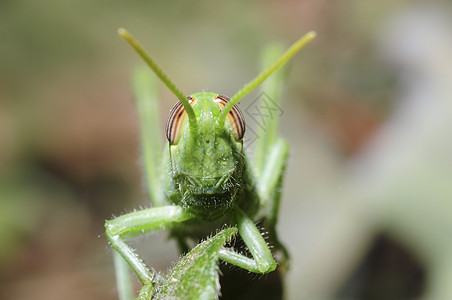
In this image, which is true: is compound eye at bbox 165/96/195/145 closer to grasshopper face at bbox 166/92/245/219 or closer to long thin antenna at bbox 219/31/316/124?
grasshopper face at bbox 166/92/245/219

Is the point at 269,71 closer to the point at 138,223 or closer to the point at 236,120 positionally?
the point at 236,120

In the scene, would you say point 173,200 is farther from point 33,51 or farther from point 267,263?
point 33,51

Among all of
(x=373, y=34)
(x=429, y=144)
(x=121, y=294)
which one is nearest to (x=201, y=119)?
(x=121, y=294)

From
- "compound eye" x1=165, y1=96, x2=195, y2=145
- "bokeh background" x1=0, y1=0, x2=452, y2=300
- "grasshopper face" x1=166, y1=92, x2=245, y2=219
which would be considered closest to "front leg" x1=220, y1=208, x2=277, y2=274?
"grasshopper face" x1=166, y1=92, x2=245, y2=219

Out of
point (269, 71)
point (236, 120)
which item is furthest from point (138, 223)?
point (269, 71)

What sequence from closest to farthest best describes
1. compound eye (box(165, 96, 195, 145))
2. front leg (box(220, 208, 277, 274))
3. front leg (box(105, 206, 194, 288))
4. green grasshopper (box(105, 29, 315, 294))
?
front leg (box(220, 208, 277, 274))
green grasshopper (box(105, 29, 315, 294))
compound eye (box(165, 96, 195, 145))
front leg (box(105, 206, 194, 288))

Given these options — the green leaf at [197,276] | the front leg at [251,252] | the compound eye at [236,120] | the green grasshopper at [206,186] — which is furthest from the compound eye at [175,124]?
the green leaf at [197,276]

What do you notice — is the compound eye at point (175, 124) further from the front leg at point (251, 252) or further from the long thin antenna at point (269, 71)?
the front leg at point (251, 252)
